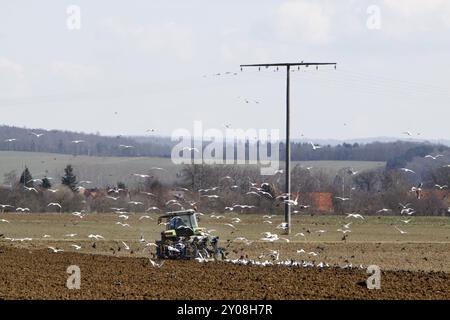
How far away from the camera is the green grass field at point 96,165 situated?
419 feet

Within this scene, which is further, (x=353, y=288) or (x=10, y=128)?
(x=10, y=128)

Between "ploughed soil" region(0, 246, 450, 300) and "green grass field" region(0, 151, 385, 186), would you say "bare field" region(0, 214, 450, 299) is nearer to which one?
"ploughed soil" region(0, 246, 450, 300)

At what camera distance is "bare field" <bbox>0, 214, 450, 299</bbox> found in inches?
1012

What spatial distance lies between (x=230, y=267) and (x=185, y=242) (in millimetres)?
5859

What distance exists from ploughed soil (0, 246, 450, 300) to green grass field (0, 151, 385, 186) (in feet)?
280

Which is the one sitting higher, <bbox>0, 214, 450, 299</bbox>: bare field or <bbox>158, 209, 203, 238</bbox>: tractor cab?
<bbox>158, 209, 203, 238</bbox>: tractor cab

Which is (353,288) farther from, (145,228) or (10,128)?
(10,128)

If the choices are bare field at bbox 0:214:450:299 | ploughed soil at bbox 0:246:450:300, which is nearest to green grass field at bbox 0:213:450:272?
bare field at bbox 0:214:450:299

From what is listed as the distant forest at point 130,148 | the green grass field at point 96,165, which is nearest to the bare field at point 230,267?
the green grass field at point 96,165

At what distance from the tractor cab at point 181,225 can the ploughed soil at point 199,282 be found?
3435 millimetres

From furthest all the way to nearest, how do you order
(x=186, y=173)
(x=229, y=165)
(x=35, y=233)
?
(x=229, y=165)
(x=186, y=173)
(x=35, y=233)
